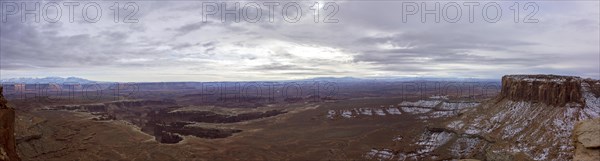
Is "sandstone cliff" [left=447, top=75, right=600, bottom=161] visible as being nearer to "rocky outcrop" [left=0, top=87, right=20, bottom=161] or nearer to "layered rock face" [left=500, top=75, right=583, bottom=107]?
"layered rock face" [left=500, top=75, right=583, bottom=107]

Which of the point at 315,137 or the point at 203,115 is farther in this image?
the point at 203,115

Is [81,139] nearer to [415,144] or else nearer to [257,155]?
[257,155]

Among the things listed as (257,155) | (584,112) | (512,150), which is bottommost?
(257,155)

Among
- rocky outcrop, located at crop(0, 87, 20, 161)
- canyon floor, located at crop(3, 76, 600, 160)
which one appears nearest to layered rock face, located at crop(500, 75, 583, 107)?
canyon floor, located at crop(3, 76, 600, 160)

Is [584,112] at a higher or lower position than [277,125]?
higher

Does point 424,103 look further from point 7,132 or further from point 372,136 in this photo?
point 7,132

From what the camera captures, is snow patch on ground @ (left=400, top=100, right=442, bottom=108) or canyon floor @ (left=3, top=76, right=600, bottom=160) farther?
snow patch on ground @ (left=400, top=100, right=442, bottom=108)

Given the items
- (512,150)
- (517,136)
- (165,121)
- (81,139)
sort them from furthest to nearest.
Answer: (165,121) < (81,139) < (517,136) < (512,150)

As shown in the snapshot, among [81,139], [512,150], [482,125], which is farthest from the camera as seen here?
[81,139]

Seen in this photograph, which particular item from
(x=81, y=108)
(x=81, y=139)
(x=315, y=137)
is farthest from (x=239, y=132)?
(x=81, y=108)
